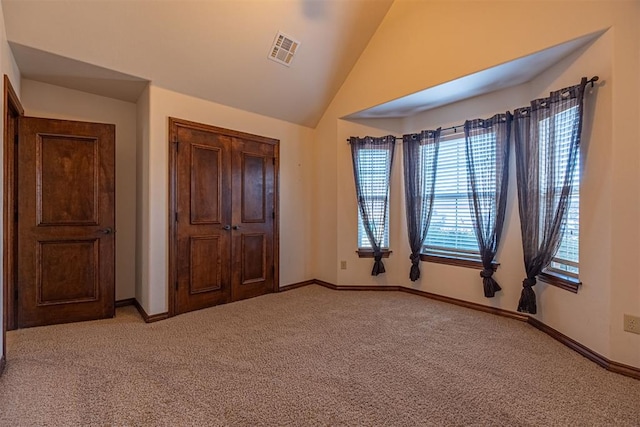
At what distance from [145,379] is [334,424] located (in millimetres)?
1280

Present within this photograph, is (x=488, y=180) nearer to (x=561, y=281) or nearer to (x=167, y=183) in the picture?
(x=561, y=281)

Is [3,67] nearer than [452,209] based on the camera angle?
Yes

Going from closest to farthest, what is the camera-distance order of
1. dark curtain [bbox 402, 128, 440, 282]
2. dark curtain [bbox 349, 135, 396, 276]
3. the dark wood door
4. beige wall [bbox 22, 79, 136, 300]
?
the dark wood door
beige wall [bbox 22, 79, 136, 300]
dark curtain [bbox 402, 128, 440, 282]
dark curtain [bbox 349, 135, 396, 276]

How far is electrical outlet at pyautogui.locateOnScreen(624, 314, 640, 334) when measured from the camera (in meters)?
2.17

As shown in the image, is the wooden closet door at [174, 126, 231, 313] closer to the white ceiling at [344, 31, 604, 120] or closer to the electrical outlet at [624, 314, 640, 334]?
the white ceiling at [344, 31, 604, 120]

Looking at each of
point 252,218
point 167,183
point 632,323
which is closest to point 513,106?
point 632,323

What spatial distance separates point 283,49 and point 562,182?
116 inches

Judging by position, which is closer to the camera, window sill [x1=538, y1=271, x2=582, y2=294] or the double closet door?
window sill [x1=538, y1=271, x2=582, y2=294]

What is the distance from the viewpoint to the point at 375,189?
4312mm

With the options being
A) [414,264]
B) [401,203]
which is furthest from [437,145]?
[414,264]

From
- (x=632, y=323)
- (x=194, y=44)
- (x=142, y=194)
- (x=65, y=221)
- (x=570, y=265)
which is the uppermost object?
(x=194, y=44)

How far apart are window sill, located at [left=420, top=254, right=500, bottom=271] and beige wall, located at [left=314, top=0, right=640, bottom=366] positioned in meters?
0.06

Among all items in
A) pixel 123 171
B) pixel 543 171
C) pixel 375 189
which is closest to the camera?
pixel 543 171

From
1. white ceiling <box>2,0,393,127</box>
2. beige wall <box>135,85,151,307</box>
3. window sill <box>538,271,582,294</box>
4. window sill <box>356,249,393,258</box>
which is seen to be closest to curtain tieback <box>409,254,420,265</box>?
window sill <box>356,249,393,258</box>
